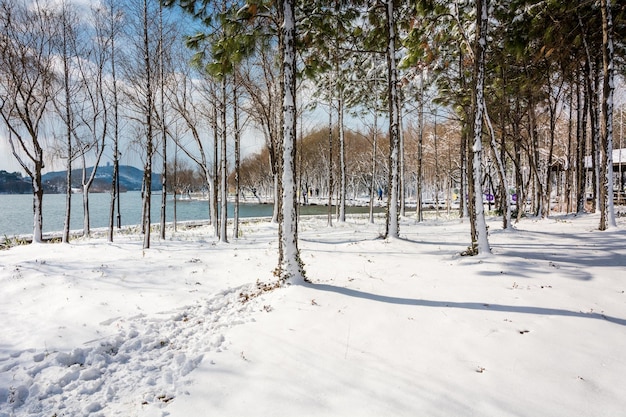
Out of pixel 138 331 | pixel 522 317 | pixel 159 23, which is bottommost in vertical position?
pixel 138 331

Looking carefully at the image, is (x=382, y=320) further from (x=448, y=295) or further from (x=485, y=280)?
(x=485, y=280)

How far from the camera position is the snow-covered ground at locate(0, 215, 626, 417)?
2.94 m

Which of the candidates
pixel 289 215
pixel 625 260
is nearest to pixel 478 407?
pixel 289 215

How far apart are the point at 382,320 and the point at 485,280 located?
2.61 m

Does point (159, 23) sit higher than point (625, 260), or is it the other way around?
point (159, 23)

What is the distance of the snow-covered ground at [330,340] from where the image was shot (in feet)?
9.66

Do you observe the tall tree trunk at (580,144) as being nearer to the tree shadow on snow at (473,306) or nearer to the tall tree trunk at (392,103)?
the tall tree trunk at (392,103)

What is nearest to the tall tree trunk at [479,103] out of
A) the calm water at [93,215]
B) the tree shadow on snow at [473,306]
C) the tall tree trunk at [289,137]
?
the tree shadow on snow at [473,306]

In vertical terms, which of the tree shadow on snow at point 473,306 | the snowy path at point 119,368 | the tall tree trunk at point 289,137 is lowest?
the snowy path at point 119,368

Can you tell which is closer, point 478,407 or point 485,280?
point 478,407

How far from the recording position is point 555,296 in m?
4.82

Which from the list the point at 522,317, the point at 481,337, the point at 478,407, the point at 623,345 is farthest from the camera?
A: the point at 522,317

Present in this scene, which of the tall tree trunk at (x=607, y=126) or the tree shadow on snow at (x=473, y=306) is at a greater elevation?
the tall tree trunk at (x=607, y=126)

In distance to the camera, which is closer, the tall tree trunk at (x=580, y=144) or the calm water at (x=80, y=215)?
the tall tree trunk at (x=580, y=144)
